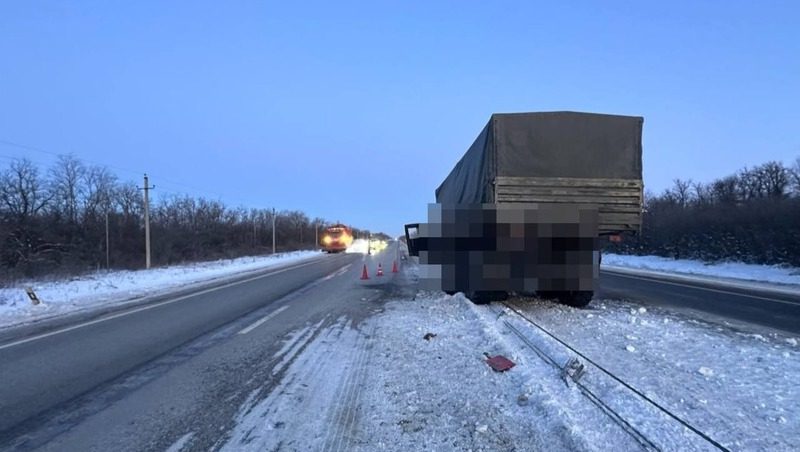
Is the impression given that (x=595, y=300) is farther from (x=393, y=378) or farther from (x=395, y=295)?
(x=393, y=378)

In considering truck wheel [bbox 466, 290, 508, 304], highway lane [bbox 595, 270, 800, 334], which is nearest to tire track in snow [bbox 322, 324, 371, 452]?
truck wheel [bbox 466, 290, 508, 304]

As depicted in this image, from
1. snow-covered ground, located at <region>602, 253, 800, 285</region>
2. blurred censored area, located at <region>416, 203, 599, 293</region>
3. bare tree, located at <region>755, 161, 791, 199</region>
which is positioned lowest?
snow-covered ground, located at <region>602, 253, 800, 285</region>

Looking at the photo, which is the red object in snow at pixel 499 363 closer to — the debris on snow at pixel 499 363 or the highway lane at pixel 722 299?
the debris on snow at pixel 499 363

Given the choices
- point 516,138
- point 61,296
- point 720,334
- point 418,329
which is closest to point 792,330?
point 720,334

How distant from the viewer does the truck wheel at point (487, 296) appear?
37.6 feet

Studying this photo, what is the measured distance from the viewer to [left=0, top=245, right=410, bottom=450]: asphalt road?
4523mm

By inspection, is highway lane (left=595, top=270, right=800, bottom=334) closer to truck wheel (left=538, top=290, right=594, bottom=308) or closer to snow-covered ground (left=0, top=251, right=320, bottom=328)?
truck wheel (left=538, top=290, right=594, bottom=308)

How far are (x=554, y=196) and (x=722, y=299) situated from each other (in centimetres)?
733

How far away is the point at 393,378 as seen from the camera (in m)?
6.01

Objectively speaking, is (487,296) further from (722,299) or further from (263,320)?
(722,299)

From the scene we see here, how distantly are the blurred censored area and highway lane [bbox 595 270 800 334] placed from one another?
3.34 meters

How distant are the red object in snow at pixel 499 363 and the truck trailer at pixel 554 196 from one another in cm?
385

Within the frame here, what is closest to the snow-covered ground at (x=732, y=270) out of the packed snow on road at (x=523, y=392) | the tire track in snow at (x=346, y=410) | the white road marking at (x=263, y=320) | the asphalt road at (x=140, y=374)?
the packed snow on road at (x=523, y=392)

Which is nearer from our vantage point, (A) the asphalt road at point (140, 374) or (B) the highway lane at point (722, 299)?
(A) the asphalt road at point (140, 374)
